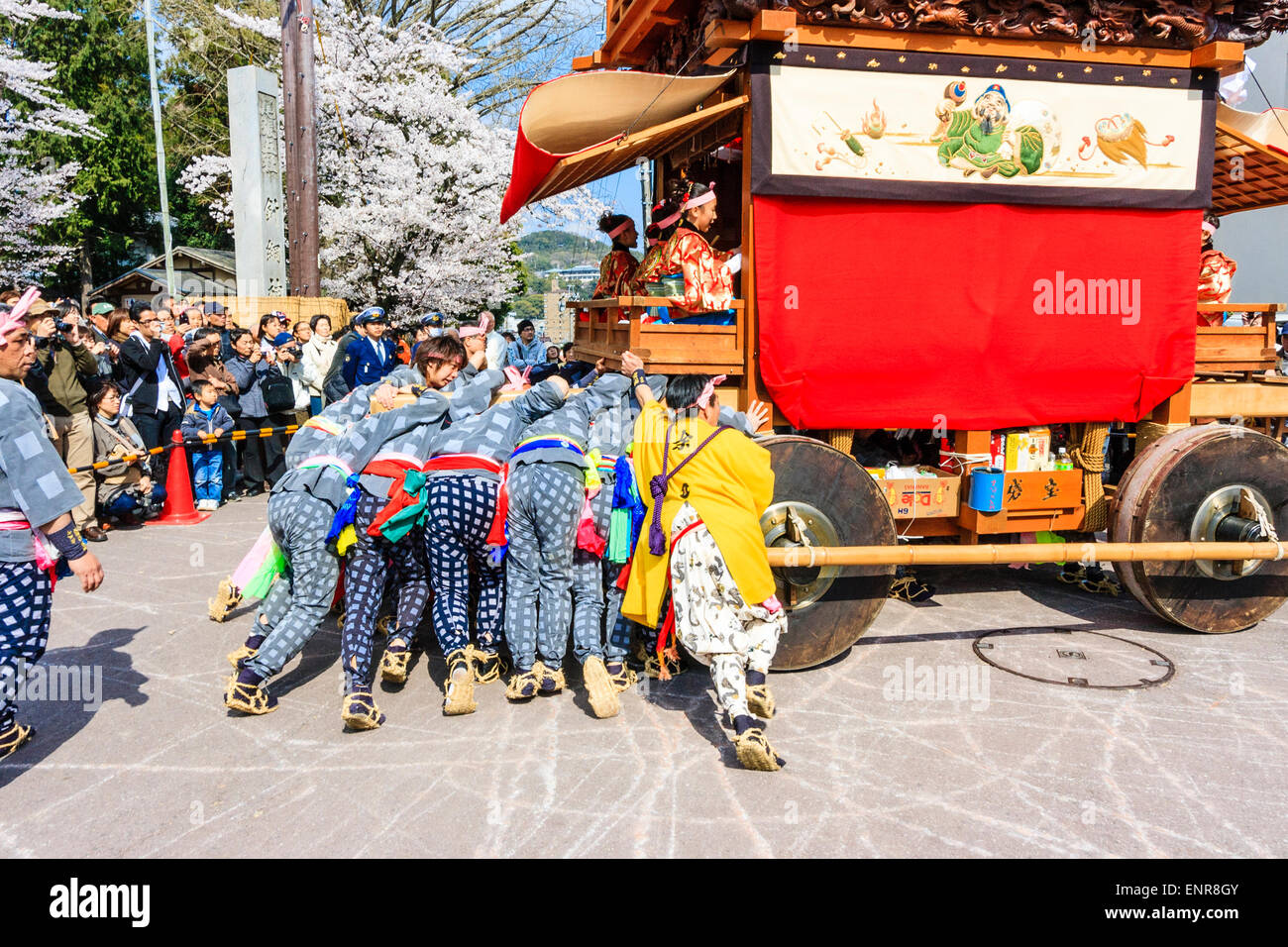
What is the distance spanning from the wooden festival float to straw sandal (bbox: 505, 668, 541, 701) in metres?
1.38

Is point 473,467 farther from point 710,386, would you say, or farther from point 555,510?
point 710,386

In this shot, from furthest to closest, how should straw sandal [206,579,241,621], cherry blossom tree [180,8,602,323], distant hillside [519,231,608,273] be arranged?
distant hillside [519,231,608,273] < cherry blossom tree [180,8,602,323] < straw sandal [206,579,241,621]

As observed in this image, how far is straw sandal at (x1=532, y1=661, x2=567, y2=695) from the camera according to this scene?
15.7 ft

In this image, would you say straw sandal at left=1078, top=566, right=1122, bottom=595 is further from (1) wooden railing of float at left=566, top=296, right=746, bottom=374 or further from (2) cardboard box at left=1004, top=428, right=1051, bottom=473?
(1) wooden railing of float at left=566, top=296, right=746, bottom=374

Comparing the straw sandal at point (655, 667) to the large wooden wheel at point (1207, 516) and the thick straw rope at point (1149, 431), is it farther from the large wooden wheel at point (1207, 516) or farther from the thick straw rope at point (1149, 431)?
the thick straw rope at point (1149, 431)

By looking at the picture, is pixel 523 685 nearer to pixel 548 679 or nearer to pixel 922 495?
pixel 548 679

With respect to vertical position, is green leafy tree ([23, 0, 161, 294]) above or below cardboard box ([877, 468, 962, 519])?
above

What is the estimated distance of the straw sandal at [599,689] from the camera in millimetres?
4559

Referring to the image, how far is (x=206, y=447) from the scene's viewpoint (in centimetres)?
948

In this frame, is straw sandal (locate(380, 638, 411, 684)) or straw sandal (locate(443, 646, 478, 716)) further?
straw sandal (locate(380, 638, 411, 684))

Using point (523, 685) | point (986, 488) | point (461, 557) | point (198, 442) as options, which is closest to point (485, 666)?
point (523, 685)

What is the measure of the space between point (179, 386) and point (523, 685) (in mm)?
6598

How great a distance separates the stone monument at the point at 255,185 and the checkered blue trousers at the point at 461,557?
1311cm

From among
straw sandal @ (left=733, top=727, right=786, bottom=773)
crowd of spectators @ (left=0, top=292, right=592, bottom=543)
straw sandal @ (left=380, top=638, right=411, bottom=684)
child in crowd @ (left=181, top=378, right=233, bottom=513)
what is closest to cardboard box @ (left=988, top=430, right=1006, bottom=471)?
straw sandal @ (left=733, top=727, right=786, bottom=773)
